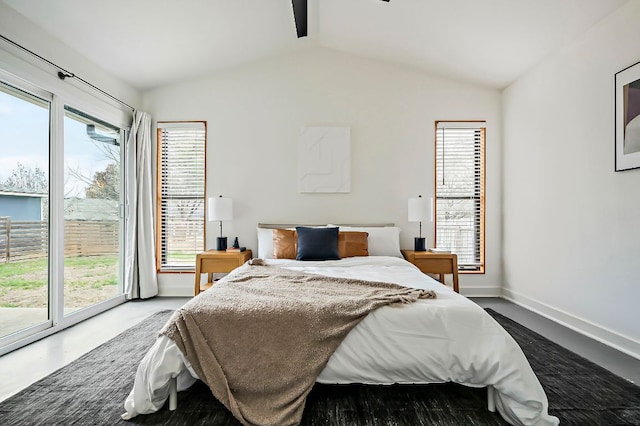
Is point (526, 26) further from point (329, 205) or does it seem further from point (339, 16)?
point (329, 205)

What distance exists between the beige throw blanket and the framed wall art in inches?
85.1

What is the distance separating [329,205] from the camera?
436 centimetres

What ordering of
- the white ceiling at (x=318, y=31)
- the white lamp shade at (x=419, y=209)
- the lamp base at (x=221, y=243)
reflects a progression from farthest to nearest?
the lamp base at (x=221, y=243), the white lamp shade at (x=419, y=209), the white ceiling at (x=318, y=31)

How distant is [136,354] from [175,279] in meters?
1.91

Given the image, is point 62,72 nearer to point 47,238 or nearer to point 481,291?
point 47,238

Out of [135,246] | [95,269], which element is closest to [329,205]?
[135,246]

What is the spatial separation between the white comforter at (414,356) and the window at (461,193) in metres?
2.70

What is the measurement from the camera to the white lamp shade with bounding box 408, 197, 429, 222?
3.95m

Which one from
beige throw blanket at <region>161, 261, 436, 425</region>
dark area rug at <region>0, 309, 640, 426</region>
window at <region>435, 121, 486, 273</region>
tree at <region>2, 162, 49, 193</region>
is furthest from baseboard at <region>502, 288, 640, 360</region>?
tree at <region>2, 162, 49, 193</region>

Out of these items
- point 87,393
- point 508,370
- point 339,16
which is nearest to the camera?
point 508,370

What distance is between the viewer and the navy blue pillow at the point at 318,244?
140 inches

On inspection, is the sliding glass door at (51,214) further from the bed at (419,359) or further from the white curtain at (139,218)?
the bed at (419,359)

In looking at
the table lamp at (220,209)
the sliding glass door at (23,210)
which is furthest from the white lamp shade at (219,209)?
the sliding glass door at (23,210)

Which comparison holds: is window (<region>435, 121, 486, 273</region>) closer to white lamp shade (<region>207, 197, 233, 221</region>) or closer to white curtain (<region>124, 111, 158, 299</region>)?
white lamp shade (<region>207, 197, 233, 221</region>)
